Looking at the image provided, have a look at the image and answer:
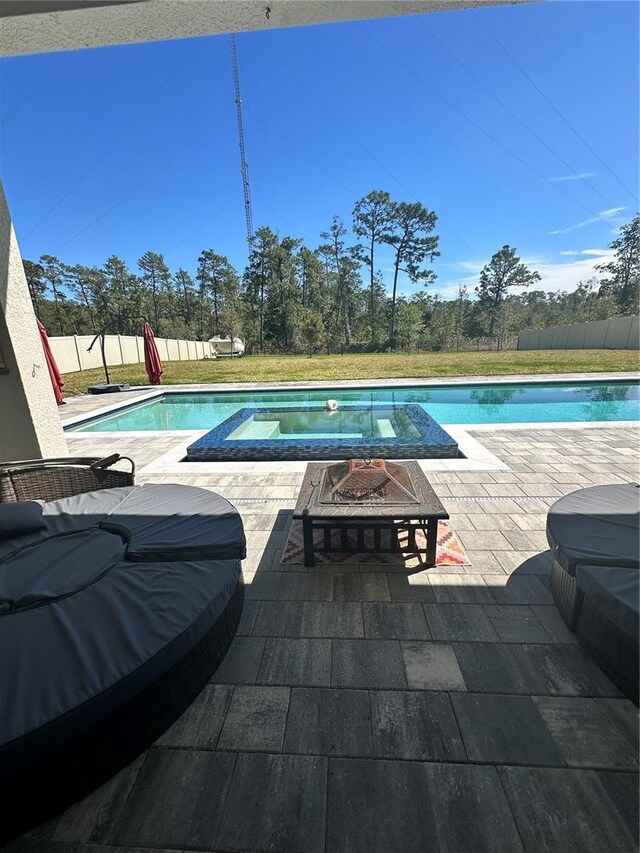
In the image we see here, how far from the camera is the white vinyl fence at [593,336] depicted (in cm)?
1861

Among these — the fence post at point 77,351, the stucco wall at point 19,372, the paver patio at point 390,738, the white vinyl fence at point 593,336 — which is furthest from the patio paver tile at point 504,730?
the white vinyl fence at point 593,336

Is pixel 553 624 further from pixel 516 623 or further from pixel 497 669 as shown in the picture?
pixel 497 669

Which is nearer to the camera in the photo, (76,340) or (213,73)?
(213,73)

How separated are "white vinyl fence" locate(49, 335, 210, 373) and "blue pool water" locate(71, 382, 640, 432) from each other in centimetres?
918

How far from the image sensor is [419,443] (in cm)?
452

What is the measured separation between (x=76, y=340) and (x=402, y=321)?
2322 centimetres

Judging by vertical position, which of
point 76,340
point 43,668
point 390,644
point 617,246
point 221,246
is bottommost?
point 390,644

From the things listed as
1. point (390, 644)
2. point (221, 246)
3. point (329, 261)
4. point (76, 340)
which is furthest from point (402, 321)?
point (390, 644)

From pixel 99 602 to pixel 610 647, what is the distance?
2197mm

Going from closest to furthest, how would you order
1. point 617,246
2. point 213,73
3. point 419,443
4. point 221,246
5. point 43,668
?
point 43,668
point 419,443
point 213,73
point 617,246
point 221,246

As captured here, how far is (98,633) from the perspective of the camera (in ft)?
4.41

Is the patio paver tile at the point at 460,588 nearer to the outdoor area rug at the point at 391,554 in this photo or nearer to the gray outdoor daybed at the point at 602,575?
the outdoor area rug at the point at 391,554

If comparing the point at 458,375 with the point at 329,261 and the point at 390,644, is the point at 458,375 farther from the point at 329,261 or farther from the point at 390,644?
the point at 329,261

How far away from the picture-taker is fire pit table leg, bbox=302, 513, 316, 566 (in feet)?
7.58
